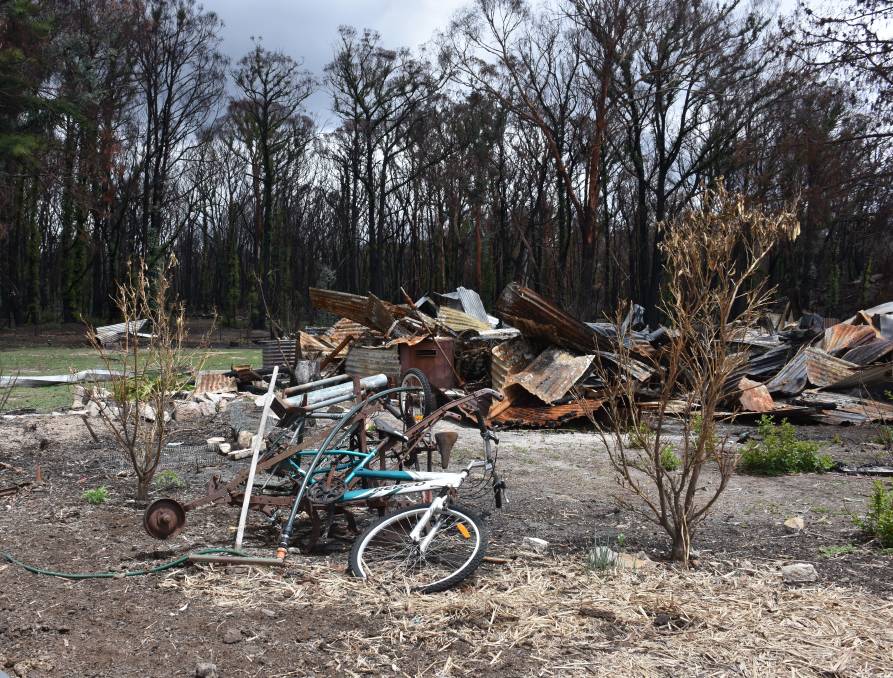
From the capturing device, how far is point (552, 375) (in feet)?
36.9

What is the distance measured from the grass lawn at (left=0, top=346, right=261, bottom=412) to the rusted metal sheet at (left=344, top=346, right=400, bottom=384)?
244 cm

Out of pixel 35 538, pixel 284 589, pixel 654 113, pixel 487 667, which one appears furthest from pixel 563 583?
pixel 654 113

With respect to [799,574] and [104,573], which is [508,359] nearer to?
[799,574]

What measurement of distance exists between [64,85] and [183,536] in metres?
30.0

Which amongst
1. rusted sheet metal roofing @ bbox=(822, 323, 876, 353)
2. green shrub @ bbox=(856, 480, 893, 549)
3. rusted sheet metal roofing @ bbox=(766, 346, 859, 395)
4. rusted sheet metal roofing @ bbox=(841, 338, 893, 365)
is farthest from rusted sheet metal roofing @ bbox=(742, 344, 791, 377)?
green shrub @ bbox=(856, 480, 893, 549)

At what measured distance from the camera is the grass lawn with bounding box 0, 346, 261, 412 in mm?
12109

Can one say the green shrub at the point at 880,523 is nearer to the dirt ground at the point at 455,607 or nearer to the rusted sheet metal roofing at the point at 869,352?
the dirt ground at the point at 455,607

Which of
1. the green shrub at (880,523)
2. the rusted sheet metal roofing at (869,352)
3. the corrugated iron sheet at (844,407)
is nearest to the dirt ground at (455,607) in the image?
the green shrub at (880,523)

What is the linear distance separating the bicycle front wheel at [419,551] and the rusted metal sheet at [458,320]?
10202 mm

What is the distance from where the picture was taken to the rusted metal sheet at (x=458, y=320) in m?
14.7

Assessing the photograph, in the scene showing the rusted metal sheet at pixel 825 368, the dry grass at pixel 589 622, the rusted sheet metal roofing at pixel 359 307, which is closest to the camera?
the dry grass at pixel 589 622

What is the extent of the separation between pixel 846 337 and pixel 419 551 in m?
11.5

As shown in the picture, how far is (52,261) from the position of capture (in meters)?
44.6

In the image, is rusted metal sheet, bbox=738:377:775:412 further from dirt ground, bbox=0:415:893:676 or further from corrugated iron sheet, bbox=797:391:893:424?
dirt ground, bbox=0:415:893:676
